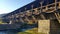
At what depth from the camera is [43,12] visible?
15.6 metres

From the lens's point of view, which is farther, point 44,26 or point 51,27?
point 44,26

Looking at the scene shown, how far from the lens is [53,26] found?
1495cm

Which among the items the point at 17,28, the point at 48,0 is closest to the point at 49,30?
the point at 48,0

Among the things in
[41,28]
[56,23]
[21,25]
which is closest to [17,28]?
[21,25]

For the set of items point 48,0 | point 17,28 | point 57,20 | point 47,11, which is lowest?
point 17,28

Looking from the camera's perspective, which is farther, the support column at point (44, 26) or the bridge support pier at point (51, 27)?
the support column at point (44, 26)

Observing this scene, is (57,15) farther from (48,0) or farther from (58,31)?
(48,0)

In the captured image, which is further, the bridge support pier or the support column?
the support column

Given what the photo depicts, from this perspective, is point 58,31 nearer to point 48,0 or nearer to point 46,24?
point 46,24

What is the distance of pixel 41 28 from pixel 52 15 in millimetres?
2341

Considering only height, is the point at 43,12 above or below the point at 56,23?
above

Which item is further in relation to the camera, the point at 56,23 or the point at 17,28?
the point at 17,28

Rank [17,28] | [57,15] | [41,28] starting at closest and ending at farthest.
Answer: [57,15]
[41,28]
[17,28]

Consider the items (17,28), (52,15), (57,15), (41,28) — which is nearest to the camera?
(57,15)
